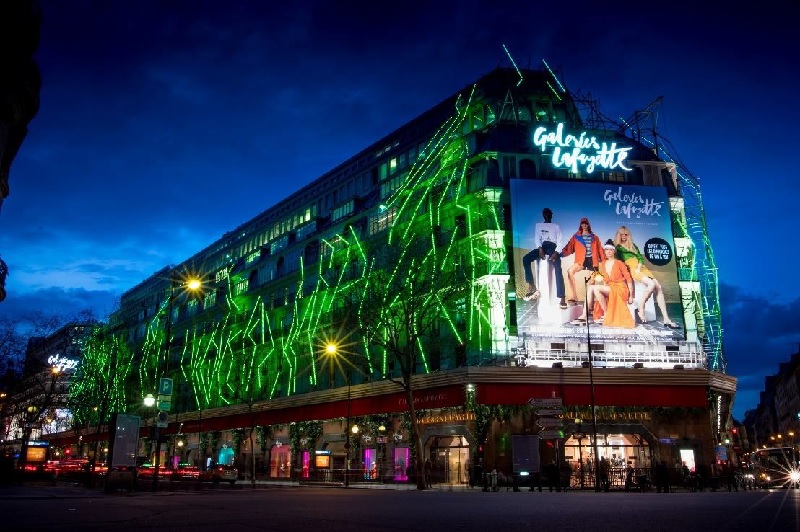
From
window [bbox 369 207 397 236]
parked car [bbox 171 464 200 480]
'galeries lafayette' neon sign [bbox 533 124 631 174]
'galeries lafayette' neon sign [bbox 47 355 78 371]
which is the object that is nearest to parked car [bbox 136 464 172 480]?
parked car [bbox 171 464 200 480]

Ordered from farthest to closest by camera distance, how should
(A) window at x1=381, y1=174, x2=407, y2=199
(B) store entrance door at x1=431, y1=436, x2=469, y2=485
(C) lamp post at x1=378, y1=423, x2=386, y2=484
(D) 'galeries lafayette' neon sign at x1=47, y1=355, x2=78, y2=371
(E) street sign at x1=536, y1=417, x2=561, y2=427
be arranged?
(A) window at x1=381, y1=174, x2=407, y2=199 < (D) 'galeries lafayette' neon sign at x1=47, y1=355, x2=78, y2=371 < (C) lamp post at x1=378, y1=423, x2=386, y2=484 < (B) store entrance door at x1=431, y1=436, x2=469, y2=485 < (E) street sign at x1=536, y1=417, x2=561, y2=427

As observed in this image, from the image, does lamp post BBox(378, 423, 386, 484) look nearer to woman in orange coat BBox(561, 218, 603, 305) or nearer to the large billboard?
the large billboard

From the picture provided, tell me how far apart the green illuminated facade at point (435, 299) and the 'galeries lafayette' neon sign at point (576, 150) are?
0.85m

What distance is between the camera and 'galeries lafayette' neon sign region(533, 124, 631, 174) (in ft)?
145

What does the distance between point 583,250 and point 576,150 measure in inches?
280

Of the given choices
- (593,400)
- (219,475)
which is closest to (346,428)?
(219,475)

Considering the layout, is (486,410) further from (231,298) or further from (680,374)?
(231,298)

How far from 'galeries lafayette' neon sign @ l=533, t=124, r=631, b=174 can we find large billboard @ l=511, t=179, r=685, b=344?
1.89 metres

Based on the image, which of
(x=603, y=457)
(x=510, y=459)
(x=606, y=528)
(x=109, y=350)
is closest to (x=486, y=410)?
(x=510, y=459)

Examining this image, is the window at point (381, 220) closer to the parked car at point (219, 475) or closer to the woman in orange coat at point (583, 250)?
the woman in orange coat at point (583, 250)

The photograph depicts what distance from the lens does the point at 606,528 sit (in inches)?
413

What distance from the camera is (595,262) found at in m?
41.5

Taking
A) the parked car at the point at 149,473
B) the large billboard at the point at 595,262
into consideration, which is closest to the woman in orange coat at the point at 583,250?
the large billboard at the point at 595,262

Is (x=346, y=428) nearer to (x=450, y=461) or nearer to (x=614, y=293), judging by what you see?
(x=450, y=461)
